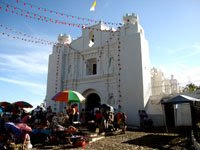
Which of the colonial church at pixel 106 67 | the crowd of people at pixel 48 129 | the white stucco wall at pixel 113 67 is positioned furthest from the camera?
the colonial church at pixel 106 67

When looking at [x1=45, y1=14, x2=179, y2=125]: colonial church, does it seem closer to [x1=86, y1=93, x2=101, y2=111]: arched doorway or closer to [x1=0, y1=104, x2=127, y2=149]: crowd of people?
[x1=86, y1=93, x2=101, y2=111]: arched doorway

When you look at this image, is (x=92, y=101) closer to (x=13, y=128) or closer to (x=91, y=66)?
(x=91, y=66)

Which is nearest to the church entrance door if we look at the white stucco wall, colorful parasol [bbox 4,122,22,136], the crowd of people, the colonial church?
the colonial church

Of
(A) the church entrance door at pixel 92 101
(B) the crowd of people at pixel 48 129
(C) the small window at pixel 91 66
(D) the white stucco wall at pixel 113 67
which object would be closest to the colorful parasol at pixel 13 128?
(B) the crowd of people at pixel 48 129

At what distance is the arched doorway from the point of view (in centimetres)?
1980

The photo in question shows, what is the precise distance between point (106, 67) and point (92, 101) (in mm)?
3846

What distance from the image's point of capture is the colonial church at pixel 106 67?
54.6 feet

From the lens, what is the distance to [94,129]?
12.1 meters

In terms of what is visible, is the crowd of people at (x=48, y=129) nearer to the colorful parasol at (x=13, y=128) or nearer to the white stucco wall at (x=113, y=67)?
the colorful parasol at (x=13, y=128)

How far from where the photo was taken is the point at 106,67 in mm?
19172

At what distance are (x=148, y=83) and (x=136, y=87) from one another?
5.04 ft

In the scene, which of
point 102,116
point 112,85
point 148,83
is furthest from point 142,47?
point 102,116

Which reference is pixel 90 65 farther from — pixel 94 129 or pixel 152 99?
pixel 94 129

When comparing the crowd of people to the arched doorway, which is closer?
the crowd of people
